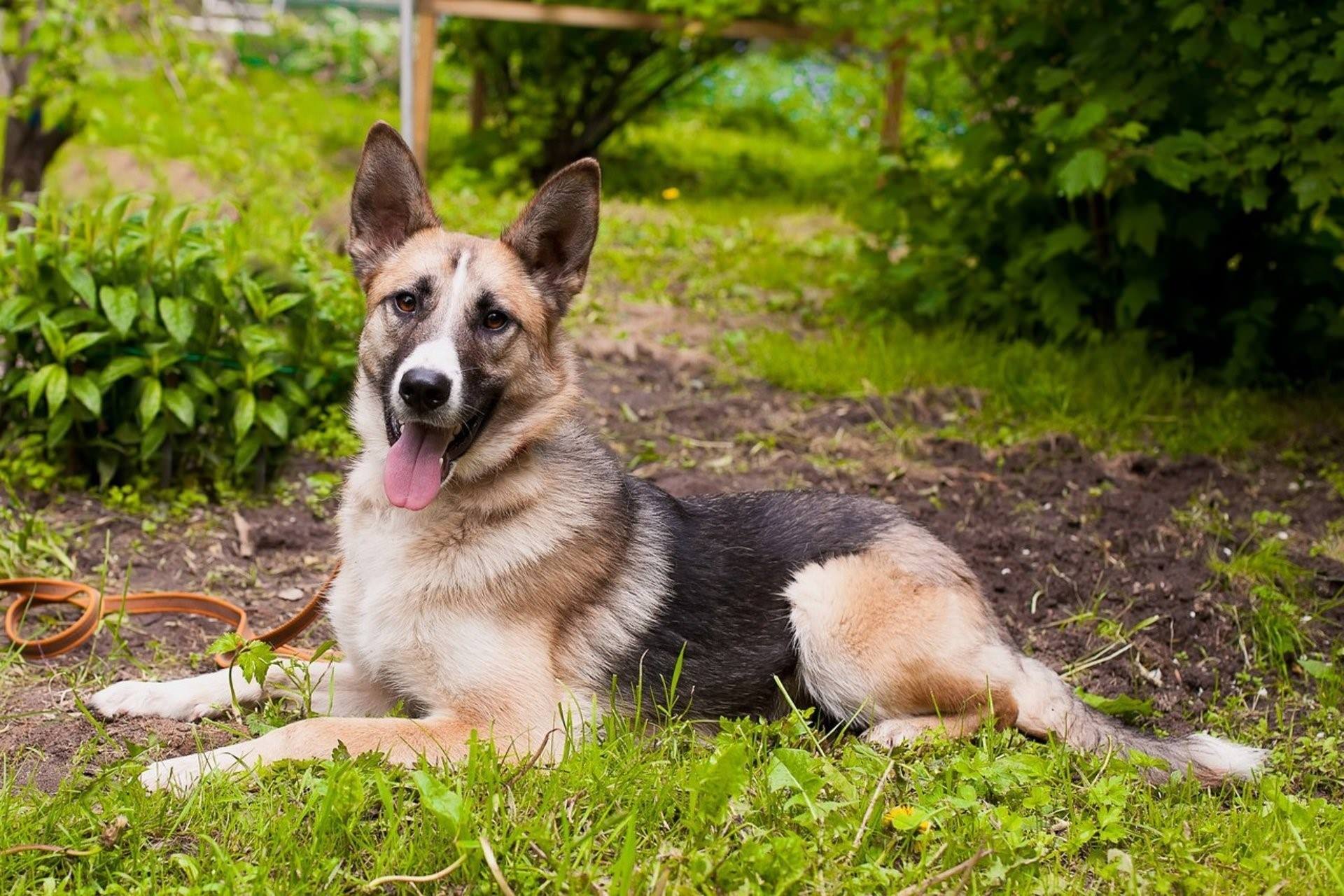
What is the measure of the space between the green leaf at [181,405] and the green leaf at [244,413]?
0.58 ft

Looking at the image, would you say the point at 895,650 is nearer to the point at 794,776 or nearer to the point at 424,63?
the point at 794,776

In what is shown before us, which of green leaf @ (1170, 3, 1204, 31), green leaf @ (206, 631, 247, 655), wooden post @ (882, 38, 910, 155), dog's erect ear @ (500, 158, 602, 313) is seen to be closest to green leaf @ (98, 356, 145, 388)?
green leaf @ (206, 631, 247, 655)

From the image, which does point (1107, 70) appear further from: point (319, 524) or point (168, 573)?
point (168, 573)

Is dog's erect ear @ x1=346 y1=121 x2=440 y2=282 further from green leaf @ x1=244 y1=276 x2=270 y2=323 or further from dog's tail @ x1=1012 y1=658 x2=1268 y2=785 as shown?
dog's tail @ x1=1012 y1=658 x2=1268 y2=785

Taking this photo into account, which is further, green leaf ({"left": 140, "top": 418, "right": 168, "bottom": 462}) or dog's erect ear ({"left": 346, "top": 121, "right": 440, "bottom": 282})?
green leaf ({"left": 140, "top": 418, "right": 168, "bottom": 462})

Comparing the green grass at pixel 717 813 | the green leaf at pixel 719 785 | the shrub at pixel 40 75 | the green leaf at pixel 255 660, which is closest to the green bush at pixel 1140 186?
the green grass at pixel 717 813

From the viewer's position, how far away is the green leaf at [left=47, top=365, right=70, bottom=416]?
4.75m

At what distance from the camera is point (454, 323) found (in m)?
3.38

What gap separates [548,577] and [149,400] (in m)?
2.30

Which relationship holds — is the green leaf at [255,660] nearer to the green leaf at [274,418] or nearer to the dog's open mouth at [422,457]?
the dog's open mouth at [422,457]

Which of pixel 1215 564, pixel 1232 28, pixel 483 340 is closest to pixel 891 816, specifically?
pixel 483 340

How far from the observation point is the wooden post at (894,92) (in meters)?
10.5

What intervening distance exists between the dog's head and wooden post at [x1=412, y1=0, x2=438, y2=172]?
666 centimetres

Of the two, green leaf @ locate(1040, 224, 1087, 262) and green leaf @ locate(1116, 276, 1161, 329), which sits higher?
green leaf @ locate(1040, 224, 1087, 262)
